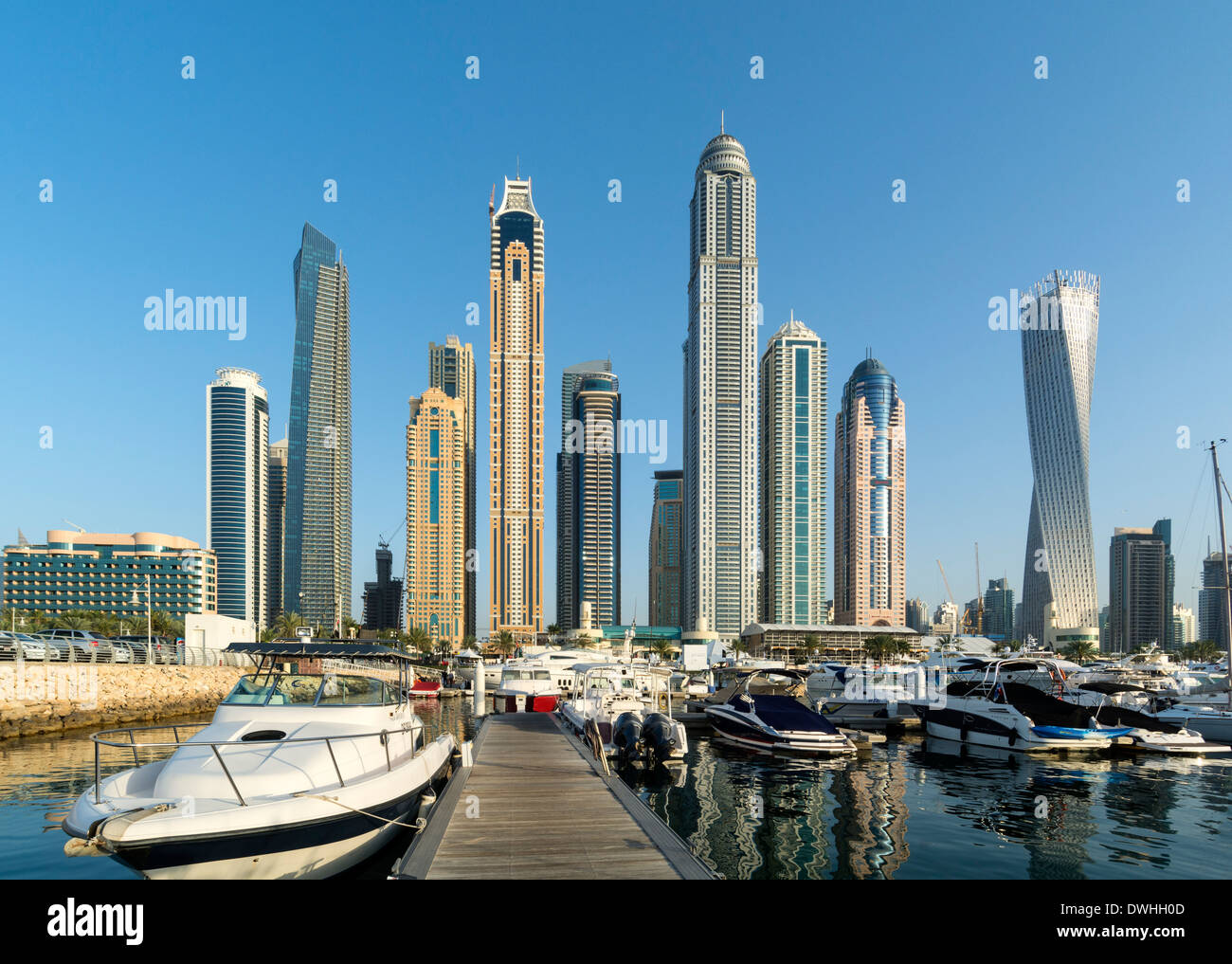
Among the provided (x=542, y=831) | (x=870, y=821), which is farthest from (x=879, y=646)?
(x=542, y=831)

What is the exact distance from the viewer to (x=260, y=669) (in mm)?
16406

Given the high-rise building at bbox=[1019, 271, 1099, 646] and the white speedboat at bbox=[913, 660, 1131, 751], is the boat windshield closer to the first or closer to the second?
the white speedboat at bbox=[913, 660, 1131, 751]

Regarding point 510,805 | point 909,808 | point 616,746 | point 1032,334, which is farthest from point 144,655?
point 1032,334

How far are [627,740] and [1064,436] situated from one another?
7432 inches

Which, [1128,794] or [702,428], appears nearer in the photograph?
[1128,794]

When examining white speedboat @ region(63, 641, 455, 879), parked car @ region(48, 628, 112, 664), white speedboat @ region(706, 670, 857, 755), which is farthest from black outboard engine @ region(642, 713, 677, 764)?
parked car @ region(48, 628, 112, 664)

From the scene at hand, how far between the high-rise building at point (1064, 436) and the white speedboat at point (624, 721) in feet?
595

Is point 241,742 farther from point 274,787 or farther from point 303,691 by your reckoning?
point 303,691

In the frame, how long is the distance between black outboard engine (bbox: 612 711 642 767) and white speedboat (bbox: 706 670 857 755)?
16.9 ft

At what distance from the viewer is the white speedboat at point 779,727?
26766 mm

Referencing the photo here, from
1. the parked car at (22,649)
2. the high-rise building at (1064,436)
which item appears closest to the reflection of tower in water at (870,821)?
the parked car at (22,649)
